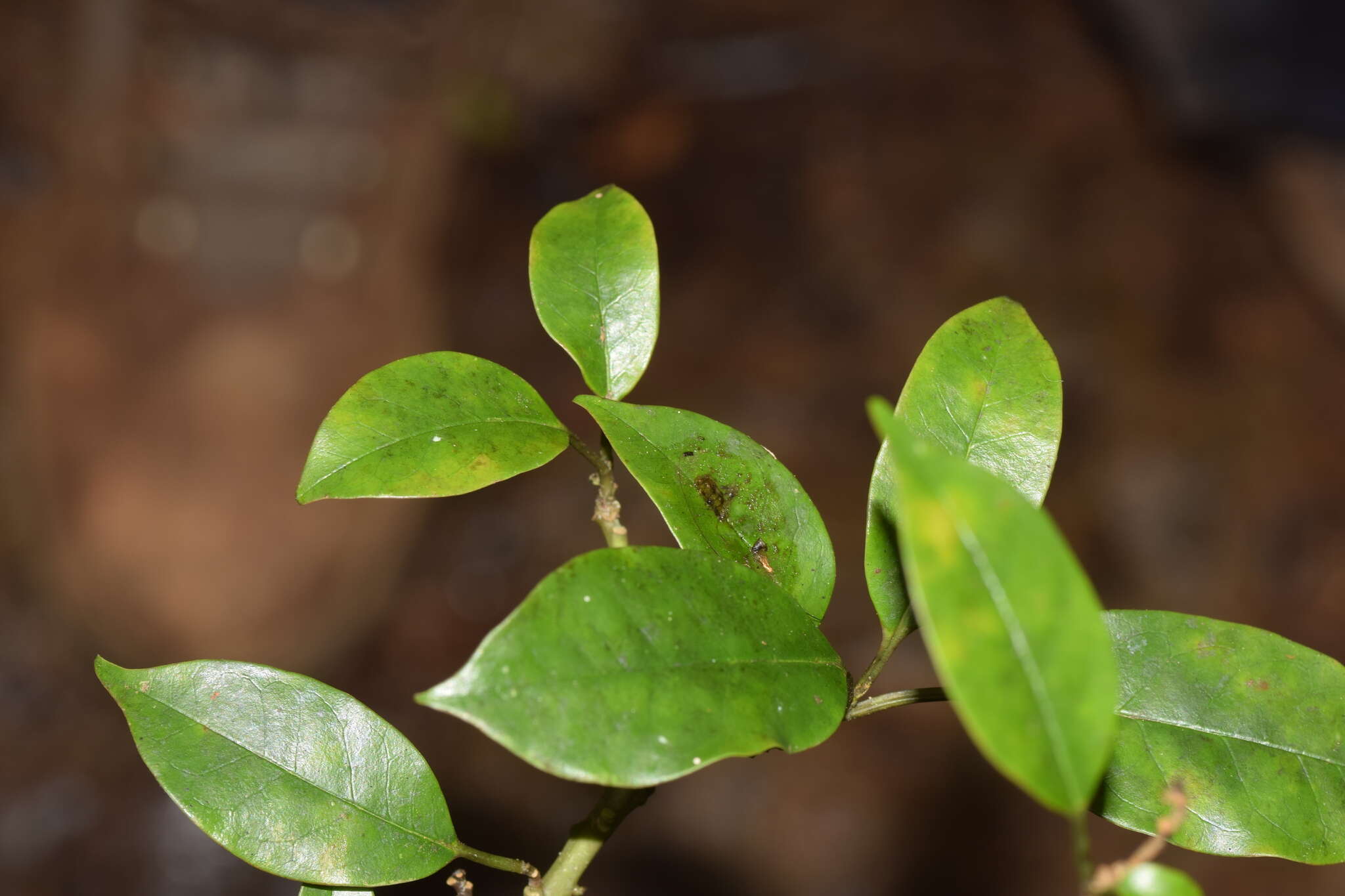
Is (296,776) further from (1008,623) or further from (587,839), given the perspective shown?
(1008,623)

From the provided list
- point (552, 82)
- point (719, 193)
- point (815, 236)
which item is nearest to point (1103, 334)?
point (815, 236)

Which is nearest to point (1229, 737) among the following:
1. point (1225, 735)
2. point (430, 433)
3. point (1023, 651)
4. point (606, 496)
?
point (1225, 735)

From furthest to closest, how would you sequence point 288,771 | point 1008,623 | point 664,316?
point 664,316 → point 288,771 → point 1008,623

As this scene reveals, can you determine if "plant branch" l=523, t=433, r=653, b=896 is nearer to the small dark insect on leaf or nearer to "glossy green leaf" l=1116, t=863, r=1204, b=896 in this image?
the small dark insect on leaf

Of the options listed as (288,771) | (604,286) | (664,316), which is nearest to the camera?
(288,771)

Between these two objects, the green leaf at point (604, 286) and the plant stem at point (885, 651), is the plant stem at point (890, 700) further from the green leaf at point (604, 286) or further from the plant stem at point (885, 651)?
the green leaf at point (604, 286)

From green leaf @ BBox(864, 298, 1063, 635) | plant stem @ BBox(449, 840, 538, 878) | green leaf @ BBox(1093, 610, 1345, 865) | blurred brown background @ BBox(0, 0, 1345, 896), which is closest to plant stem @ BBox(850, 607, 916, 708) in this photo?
Answer: green leaf @ BBox(864, 298, 1063, 635)

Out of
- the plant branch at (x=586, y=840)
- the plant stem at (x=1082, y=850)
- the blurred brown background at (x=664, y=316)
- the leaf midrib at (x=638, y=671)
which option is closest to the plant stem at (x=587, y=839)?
the plant branch at (x=586, y=840)
